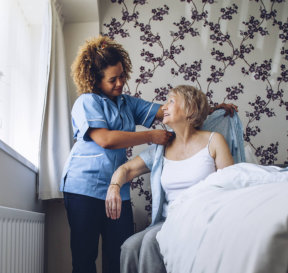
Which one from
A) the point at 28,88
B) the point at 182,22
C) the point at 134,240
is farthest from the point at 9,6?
the point at 134,240

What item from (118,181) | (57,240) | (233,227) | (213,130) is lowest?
(57,240)

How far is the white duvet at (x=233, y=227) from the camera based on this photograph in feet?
2.17

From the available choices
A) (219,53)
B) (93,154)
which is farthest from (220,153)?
(219,53)

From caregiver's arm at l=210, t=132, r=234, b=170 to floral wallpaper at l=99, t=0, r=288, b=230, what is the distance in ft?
2.71

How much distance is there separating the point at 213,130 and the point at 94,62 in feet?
2.30

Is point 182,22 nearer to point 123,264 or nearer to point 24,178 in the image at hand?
point 24,178

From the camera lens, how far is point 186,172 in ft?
5.69

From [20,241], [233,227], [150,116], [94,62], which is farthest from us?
[150,116]

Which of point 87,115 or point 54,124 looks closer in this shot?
point 87,115

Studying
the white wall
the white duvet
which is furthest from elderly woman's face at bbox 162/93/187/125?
the white wall

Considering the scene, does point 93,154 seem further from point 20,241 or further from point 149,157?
point 20,241

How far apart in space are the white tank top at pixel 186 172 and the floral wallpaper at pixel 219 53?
32.1 inches

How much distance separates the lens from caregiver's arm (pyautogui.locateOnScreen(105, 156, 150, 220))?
5.43ft

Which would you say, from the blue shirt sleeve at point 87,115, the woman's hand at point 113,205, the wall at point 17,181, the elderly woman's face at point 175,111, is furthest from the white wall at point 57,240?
the elderly woman's face at point 175,111
